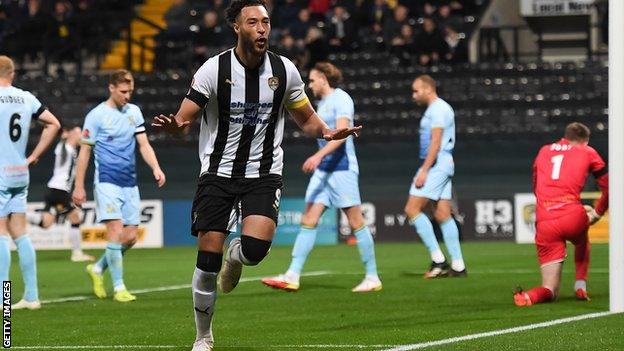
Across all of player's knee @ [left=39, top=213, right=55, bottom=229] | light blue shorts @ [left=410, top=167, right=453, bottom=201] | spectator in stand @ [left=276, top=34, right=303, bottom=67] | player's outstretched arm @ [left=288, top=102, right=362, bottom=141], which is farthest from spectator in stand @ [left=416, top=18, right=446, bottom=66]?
player's outstretched arm @ [left=288, top=102, right=362, bottom=141]

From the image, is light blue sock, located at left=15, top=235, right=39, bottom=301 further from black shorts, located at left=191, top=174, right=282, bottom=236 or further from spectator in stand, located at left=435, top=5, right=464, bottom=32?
spectator in stand, located at left=435, top=5, right=464, bottom=32

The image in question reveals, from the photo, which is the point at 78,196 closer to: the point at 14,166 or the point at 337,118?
the point at 14,166

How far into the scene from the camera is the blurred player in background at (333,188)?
46.2 feet

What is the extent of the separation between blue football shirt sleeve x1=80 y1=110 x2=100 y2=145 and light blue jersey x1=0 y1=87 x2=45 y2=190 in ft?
3.96

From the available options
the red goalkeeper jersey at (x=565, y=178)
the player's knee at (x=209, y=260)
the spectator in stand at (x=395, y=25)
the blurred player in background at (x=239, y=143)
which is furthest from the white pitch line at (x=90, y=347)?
the spectator in stand at (x=395, y=25)

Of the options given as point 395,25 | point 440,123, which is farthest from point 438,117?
point 395,25

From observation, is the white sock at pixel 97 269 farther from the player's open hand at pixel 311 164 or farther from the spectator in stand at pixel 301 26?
the spectator in stand at pixel 301 26

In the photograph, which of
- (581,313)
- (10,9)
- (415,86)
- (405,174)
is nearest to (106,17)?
(10,9)

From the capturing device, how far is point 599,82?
28562 millimetres

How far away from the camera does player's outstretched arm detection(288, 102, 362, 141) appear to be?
8.86m

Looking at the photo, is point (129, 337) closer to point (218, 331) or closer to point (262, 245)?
point (218, 331)

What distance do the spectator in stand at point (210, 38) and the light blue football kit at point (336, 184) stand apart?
17.0 m

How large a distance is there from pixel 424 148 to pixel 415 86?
0.75 metres

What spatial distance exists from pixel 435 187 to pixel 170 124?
812 centimetres
